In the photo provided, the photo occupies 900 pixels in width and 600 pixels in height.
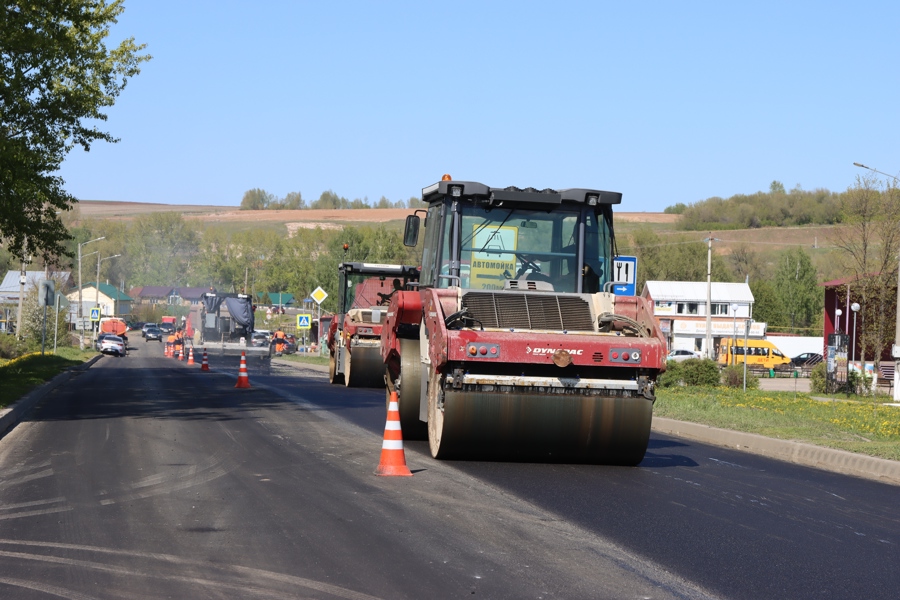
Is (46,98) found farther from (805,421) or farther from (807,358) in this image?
(807,358)

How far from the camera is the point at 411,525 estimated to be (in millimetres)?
8039

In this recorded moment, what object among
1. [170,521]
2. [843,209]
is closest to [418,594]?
[170,521]

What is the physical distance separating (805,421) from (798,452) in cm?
484

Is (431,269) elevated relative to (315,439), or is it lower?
elevated

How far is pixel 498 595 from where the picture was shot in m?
6.03

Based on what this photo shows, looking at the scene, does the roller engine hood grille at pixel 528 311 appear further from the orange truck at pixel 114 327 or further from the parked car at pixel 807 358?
the orange truck at pixel 114 327

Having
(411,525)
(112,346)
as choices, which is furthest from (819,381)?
(112,346)

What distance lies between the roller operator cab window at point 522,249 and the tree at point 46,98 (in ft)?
29.9

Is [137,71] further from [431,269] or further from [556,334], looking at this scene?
[556,334]

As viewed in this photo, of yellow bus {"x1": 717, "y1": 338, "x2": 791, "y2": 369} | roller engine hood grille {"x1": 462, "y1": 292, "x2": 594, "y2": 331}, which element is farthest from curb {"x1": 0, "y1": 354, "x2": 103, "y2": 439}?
yellow bus {"x1": 717, "y1": 338, "x2": 791, "y2": 369}

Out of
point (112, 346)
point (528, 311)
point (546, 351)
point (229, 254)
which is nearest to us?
point (546, 351)

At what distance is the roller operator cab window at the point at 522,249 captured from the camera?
12.9 meters

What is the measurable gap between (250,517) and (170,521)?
23.4 inches

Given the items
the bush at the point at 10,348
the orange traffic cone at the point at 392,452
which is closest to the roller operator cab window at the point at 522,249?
the orange traffic cone at the point at 392,452
